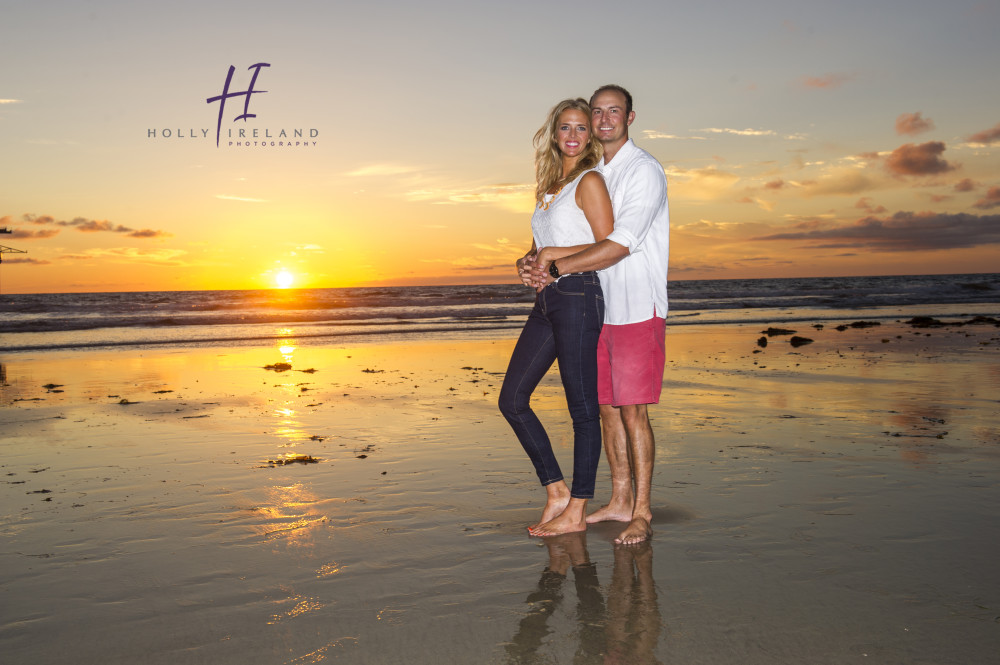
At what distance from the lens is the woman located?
11.7 ft

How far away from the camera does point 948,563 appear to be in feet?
9.89

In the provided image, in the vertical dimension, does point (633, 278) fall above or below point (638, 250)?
below

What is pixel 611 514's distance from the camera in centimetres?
383

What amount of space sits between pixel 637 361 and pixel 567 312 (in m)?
0.45

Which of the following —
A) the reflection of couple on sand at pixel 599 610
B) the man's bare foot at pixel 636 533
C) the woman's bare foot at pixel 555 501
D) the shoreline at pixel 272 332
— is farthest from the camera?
the shoreline at pixel 272 332

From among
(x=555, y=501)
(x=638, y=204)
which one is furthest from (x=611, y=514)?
(x=638, y=204)

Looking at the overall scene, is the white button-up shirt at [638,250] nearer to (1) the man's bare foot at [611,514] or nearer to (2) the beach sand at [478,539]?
(1) the man's bare foot at [611,514]

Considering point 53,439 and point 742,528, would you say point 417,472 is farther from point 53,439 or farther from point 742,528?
point 53,439

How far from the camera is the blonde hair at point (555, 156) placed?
3.60m

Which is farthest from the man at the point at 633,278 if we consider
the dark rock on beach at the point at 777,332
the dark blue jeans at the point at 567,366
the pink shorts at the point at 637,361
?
the dark rock on beach at the point at 777,332

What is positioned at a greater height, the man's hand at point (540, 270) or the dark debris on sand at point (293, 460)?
the man's hand at point (540, 270)

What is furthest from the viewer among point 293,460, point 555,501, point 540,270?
point 293,460

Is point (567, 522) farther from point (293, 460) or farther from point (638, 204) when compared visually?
point (293, 460)

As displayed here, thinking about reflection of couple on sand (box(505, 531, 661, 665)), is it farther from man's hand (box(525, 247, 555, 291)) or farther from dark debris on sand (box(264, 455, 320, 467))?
dark debris on sand (box(264, 455, 320, 467))
